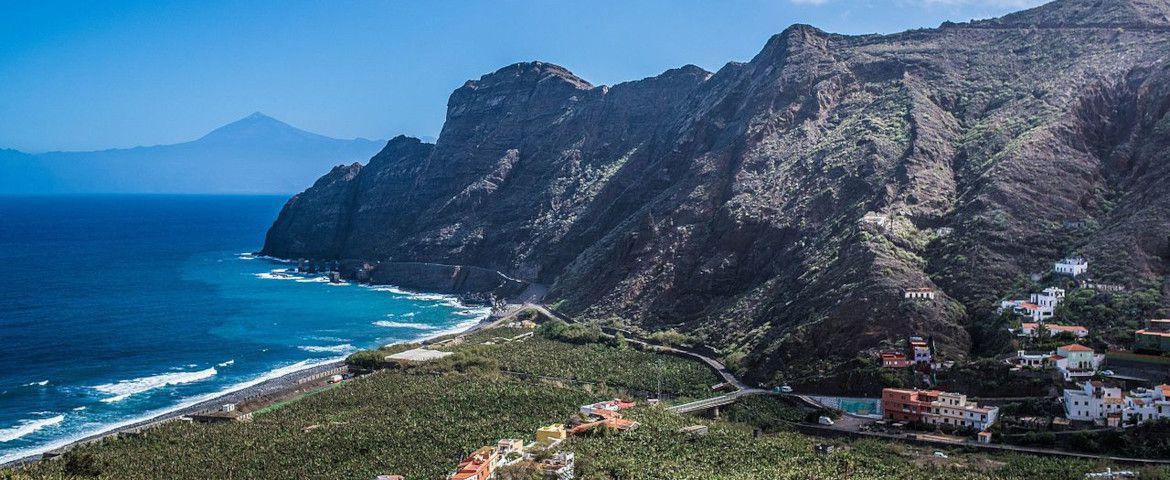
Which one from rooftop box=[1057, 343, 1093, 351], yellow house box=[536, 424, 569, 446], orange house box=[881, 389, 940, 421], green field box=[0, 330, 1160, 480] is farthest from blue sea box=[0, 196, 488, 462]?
rooftop box=[1057, 343, 1093, 351]

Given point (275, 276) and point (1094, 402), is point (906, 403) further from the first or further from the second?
point (275, 276)

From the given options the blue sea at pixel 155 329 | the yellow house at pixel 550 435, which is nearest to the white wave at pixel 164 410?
the blue sea at pixel 155 329

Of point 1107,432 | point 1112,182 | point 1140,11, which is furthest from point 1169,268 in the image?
point 1140,11

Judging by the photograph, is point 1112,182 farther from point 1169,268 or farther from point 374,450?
point 374,450

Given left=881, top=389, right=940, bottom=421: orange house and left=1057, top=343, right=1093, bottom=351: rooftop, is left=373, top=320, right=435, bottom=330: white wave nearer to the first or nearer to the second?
left=881, top=389, right=940, bottom=421: orange house

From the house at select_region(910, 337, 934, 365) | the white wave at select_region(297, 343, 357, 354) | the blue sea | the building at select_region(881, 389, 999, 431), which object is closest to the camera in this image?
the building at select_region(881, 389, 999, 431)
